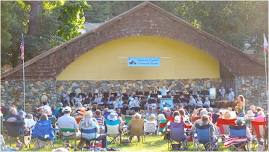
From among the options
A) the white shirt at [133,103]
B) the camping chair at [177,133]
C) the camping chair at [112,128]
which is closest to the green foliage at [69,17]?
the white shirt at [133,103]

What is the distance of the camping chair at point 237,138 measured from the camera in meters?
13.4

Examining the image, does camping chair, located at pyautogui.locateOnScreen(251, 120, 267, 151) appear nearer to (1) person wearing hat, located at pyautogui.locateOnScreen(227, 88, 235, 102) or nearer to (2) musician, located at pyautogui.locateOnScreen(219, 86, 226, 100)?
(1) person wearing hat, located at pyautogui.locateOnScreen(227, 88, 235, 102)

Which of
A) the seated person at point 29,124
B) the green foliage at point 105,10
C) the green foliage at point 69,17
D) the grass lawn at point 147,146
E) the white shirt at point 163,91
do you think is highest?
the green foliage at point 105,10

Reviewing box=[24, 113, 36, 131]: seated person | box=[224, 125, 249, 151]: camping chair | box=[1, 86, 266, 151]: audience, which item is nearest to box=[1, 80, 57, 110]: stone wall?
box=[1, 86, 266, 151]: audience

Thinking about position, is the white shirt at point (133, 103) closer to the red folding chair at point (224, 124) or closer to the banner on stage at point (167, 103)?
Answer: the banner on stage at point (167, 103)

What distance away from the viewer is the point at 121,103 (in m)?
23.4

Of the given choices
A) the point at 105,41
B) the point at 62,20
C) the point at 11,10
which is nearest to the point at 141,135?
the point at 105,41

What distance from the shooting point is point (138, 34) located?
2675 cm

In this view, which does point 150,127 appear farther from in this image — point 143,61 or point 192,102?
point 143,61

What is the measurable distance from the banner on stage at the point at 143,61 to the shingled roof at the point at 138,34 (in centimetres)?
165

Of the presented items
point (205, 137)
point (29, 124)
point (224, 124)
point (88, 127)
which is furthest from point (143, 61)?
point (205, 137)

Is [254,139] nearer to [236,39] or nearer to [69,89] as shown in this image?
[69,89]

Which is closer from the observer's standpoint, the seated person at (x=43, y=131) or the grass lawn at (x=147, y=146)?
the seated person at (x=43, y=131)

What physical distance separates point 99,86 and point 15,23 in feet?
17.5
